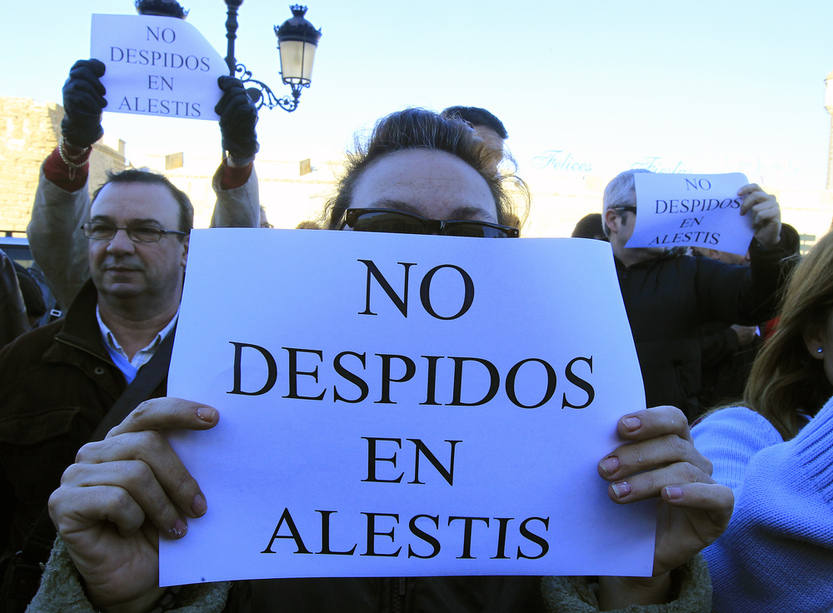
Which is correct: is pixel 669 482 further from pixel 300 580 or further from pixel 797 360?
pixel 797 360

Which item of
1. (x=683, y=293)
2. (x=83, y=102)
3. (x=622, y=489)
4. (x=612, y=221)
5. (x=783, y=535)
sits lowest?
(x=783, y=535)

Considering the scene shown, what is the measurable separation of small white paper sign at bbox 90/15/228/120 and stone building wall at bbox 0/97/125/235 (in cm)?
1769

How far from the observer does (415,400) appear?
3.74 ft

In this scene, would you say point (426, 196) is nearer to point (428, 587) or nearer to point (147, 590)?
point (428, 587)

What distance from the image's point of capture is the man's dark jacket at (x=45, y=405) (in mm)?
2242

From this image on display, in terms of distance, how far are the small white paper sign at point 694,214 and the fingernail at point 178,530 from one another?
8.67 feet

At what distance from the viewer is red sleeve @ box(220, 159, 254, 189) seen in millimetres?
3410

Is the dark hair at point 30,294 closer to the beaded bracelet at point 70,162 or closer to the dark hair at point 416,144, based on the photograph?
the beaded bracelet at point 70,162

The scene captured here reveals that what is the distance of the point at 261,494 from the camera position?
1.12m

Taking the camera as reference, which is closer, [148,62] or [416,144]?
[416,144]

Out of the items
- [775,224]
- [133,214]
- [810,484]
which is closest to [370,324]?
[810,484]

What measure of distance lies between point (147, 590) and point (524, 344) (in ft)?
2.47

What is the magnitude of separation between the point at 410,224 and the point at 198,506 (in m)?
0.70

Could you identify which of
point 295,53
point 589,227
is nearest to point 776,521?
point 589,227
